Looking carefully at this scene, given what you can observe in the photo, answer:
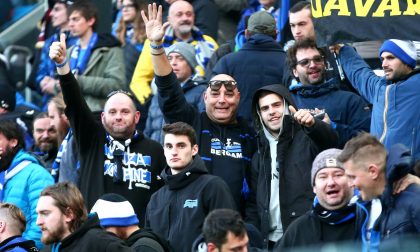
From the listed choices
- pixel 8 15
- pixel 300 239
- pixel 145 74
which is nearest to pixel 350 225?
pixel 300 239

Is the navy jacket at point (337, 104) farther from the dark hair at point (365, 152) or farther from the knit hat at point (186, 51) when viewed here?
the dark hair at point (365, 152)

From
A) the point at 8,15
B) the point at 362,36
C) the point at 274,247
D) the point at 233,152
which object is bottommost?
the point at 274,247

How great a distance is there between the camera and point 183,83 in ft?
44.2

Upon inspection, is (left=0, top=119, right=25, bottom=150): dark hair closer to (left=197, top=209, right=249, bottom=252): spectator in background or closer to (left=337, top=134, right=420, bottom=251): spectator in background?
(left=197, top=209, right=249, bottom=252): spectator in background

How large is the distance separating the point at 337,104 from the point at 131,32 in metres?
4.97

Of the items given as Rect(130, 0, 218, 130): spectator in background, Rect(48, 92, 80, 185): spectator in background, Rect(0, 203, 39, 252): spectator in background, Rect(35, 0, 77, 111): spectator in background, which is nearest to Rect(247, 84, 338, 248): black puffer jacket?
Rect(0, 203, 39, 252): spectator in background

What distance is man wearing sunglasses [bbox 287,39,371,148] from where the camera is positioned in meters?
11.9

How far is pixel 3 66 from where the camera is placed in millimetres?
16859

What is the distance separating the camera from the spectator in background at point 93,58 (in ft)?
49.2

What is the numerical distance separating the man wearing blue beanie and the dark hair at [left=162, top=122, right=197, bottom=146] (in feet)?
4.86

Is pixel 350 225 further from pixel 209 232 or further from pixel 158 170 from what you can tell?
pixel 158 170

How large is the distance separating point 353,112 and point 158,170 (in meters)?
1.78

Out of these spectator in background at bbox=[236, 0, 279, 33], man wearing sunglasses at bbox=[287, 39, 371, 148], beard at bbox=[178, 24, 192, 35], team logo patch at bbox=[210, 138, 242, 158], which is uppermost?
spectator in background at bbox=[236, 0, 279, 33]

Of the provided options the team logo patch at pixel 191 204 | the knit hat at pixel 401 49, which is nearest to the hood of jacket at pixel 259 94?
the knit hat at pixel 401 49
